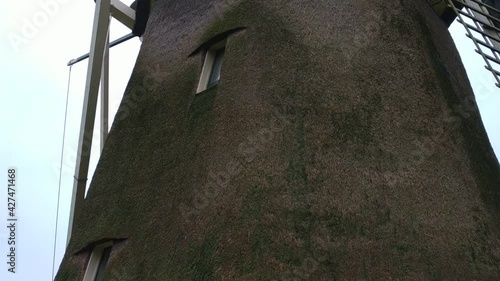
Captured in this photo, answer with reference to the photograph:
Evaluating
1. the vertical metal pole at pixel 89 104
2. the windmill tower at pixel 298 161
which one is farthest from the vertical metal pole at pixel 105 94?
the windmill tower at pixel 298 161

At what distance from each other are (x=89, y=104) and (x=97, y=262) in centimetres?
294

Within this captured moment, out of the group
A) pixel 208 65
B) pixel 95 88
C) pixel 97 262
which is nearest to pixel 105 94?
pixel 95 88

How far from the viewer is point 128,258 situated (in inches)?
204

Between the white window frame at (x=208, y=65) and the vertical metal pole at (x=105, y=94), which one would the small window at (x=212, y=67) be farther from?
the vertical metal pole at (x=105, y=94)

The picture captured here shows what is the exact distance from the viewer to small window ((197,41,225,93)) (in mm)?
6113

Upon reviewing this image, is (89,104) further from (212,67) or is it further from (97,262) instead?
(97,262)

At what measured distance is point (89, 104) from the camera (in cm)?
827

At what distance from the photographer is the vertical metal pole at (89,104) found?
805cm

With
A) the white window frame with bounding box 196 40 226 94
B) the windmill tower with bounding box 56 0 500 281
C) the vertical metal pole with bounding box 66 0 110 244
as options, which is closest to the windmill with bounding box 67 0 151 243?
the vertical metal pole with bounding box 66 0 110 244

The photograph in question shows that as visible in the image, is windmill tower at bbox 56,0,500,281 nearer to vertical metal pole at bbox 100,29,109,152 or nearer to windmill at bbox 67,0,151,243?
windmill at bbox 67,0,151,243

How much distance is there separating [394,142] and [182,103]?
6.98 ft

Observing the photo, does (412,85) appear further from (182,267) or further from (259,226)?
(182,267)

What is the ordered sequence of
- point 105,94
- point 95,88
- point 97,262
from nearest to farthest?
1. point 97,262
2. point 95,88
3. point 105,94

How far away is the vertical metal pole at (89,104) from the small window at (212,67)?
264cm
